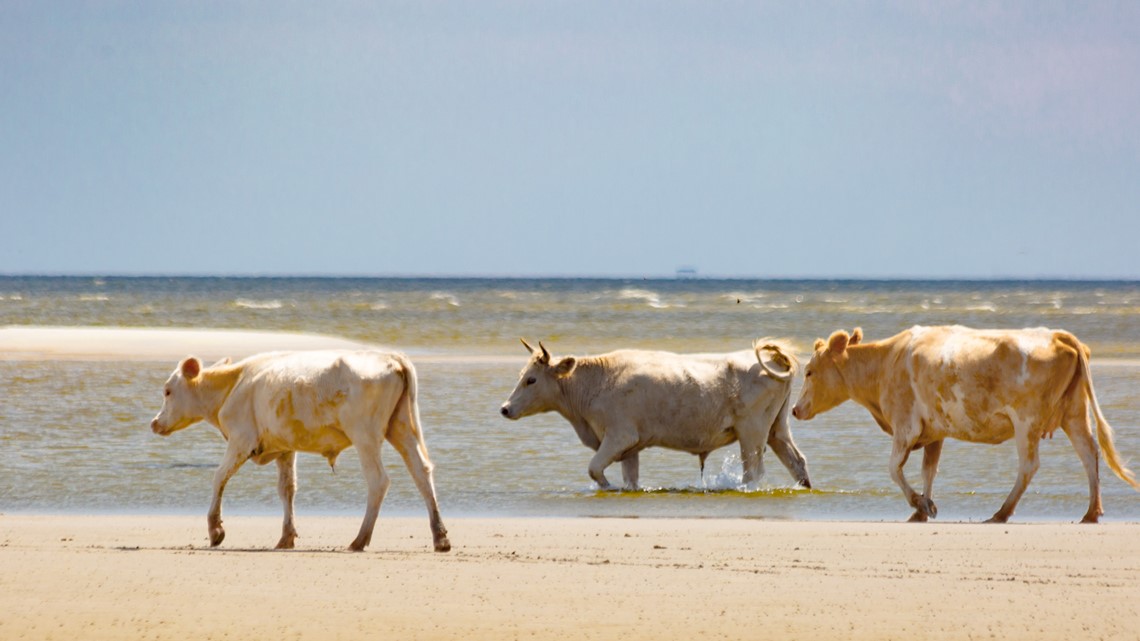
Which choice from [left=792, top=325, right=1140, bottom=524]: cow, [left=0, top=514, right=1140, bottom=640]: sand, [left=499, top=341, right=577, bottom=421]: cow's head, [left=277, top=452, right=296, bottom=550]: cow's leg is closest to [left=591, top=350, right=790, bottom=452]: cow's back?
[left=499, top=341, right=577, bottom=421]: cow's head

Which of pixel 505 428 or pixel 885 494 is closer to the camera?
pixel 885 494

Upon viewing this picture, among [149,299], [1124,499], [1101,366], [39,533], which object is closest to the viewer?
[39,533]

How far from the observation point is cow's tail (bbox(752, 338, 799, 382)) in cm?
1622

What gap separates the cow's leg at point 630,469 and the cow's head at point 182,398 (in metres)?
5.02

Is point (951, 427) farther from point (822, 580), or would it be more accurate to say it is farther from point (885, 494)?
point (822, 580)

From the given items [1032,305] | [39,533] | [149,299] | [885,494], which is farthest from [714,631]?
[1032,305]

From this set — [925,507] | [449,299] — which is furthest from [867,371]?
[449,299]

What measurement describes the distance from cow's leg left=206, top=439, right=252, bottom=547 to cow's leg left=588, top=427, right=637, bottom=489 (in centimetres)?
511

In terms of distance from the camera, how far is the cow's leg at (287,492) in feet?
36.2

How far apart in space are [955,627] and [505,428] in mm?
12925

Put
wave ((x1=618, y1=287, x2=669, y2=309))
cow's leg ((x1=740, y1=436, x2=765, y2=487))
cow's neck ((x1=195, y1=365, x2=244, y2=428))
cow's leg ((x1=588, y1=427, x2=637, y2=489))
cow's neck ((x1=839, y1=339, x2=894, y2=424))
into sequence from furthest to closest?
wave ((x1=618, y1=287, x2=669, y2=309)) < cow's leg ((x1=740, y1=436, x2=765, y2=487)) < cow's leg ((x1=588, y1=427, x2=637, y2=489)) < cow's neck ((x1=839, y1=339, x2=894, y2=424)) < cow's neck ((x1=195, y1=365, x2=244, y2=428))

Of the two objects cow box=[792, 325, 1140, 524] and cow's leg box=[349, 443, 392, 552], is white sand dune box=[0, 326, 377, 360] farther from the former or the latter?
cow's leg box=[349, 443, 392, 552]

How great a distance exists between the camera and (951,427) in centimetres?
1361

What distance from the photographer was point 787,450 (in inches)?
639
